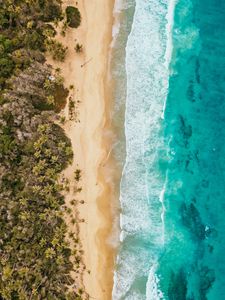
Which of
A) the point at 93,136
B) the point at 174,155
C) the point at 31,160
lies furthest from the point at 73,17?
the point at 174,155

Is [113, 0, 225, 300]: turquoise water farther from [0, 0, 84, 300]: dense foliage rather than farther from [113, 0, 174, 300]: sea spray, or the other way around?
[0, 0, 84, 300]: dense foliage

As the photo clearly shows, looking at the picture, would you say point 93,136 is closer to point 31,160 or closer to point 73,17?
point 31,160

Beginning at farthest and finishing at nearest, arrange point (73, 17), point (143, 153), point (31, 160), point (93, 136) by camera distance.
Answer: point (73, 17)
point (143, 153)
point (93, 136)
point (31, 160)

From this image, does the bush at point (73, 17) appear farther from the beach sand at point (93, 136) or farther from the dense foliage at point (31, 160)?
the dense foliage at point (31, 160)

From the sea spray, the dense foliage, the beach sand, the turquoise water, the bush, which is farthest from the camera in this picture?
the bush

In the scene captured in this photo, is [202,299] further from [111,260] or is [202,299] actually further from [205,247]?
[111,260]

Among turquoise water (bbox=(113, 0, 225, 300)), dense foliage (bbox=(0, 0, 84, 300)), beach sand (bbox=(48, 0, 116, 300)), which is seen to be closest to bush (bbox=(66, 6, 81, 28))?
beach sand (bbox=(48, 0, 116, 300))
